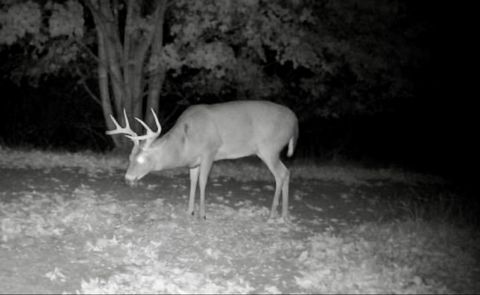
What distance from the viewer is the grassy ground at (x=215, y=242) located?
16.2 ft

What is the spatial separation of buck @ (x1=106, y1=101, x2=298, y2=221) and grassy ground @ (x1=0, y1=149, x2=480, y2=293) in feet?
2.00

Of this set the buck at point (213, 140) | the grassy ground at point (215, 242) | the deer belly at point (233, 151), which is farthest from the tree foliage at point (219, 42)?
the deer belly at point (233, 151)

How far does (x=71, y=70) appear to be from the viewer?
51.4 feet

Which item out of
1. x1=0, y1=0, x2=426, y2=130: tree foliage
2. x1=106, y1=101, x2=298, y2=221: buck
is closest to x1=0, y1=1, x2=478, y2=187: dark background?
x1=0, y1=0, x2=426, y2=130: tree foliage

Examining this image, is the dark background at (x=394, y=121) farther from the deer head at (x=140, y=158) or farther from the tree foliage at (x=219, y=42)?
the deer head at (x=140, y=158)

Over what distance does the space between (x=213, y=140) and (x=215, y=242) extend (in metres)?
2.06

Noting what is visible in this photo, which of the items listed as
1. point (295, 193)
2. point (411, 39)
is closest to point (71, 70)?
point (295, 193)

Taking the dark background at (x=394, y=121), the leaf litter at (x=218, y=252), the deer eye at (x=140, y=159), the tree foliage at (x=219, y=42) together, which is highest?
the tree foliage at (x=219, y=42)

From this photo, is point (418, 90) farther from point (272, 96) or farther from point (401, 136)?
point (401, 136)

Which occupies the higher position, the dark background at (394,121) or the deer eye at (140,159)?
the deer eye at (140,159)

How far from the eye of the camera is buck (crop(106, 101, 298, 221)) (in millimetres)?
7672

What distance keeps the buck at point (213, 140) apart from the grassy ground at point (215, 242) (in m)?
0.61

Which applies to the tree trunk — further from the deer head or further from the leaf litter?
the leaf litter

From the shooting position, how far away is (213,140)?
7.97 metres
